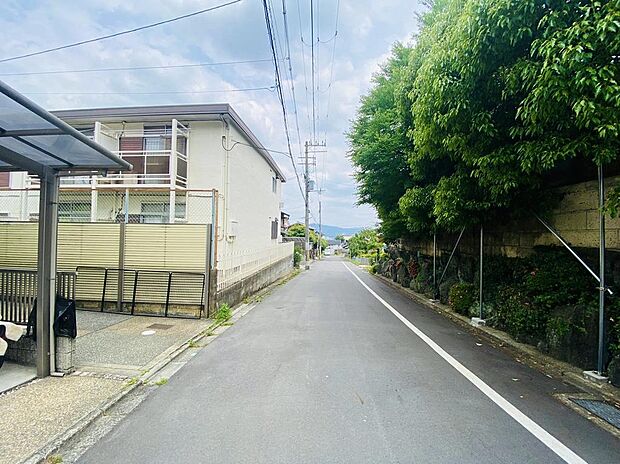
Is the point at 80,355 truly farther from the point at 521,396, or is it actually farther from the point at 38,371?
the point at 521,396

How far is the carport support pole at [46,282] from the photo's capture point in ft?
14.8

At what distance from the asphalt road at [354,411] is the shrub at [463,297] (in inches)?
117

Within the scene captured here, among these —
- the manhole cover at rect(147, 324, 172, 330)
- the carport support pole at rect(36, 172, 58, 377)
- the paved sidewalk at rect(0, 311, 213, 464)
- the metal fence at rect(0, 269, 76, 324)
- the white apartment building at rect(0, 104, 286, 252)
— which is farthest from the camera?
the white apartment building at rect(0, 104, 286, 252)

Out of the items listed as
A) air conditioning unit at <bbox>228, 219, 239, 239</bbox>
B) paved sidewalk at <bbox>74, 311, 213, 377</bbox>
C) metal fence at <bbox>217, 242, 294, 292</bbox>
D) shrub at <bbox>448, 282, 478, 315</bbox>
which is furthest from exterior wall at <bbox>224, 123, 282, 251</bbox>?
shrub at <bbox>448, 282, 478, 315</bbox>

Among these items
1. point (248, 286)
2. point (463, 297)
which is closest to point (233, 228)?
point (248, 286)

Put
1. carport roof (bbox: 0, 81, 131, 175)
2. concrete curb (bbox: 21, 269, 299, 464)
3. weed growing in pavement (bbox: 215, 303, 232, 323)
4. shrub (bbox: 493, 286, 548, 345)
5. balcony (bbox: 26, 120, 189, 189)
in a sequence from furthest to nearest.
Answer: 1. balcony (bbox: 26, 120, 189, 189)
2. weed growing in pavement (bbox: 215, 303, 232, 323)
3. shrub (bbox: 493, 286, 548, 345)
4. carport roof (bbox: 0, 81, 131, 175)
5. concrete curb (bbox: 21, 269, 299, 464)

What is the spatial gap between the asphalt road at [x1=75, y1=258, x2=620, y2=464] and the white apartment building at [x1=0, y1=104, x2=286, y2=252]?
6.60 metres

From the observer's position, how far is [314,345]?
6.16 metres

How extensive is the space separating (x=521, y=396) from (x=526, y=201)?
4.04 meters

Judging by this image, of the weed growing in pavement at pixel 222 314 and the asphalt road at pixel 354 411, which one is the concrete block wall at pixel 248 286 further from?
the asphalt road at pixel 354 411

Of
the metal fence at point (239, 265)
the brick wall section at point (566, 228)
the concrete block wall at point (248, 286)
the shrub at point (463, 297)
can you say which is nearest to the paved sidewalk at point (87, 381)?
the concrete block wall at point (248, 286)

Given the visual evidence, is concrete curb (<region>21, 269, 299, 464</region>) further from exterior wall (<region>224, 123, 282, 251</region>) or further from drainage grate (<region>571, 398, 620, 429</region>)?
exterior wall (<region>224, 123, 282, 251</region>)

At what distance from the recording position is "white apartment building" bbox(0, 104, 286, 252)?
37.6 feet

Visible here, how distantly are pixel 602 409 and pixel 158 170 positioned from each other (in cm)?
1192
